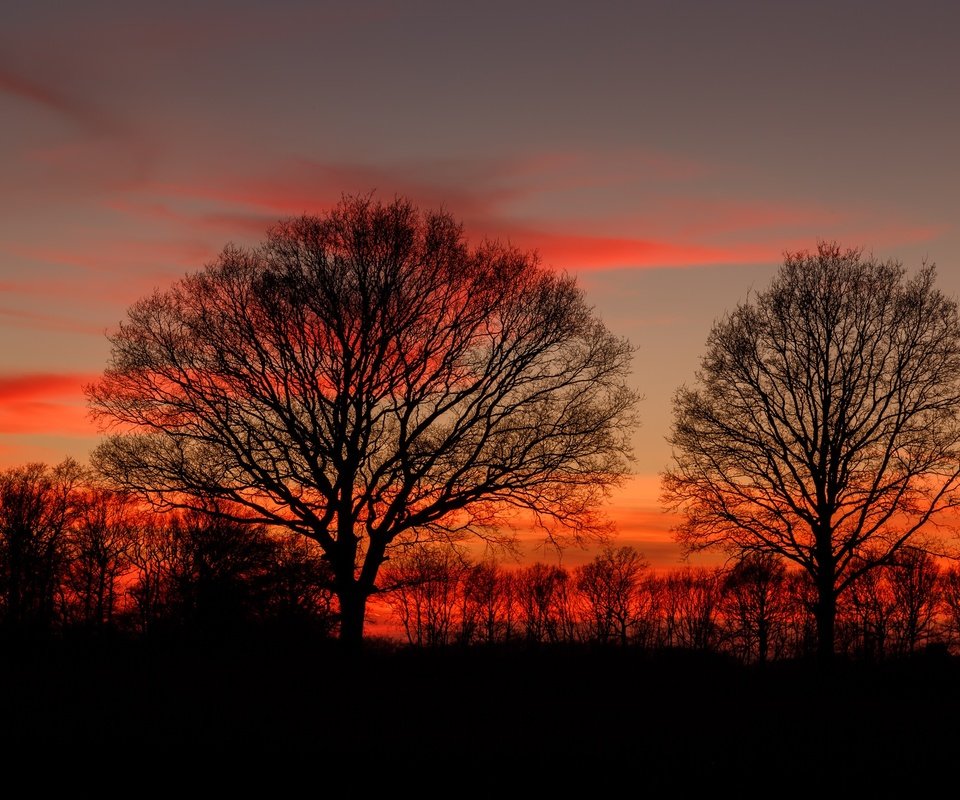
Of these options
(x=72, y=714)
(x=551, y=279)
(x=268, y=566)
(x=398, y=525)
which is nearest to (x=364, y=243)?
(x=551, y=279)

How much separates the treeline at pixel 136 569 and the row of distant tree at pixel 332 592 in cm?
8

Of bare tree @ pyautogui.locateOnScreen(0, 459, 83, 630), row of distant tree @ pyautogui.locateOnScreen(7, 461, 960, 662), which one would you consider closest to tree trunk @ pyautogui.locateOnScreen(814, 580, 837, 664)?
row of distant tree @ pyautogui.locateOnScreen(7, 461, 960, 662)

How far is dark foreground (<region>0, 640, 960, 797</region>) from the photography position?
1284 centimetres

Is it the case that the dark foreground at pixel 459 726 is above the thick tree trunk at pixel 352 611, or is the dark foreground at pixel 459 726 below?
below

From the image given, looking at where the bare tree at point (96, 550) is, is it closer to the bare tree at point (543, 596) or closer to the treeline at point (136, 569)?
the treeline at point (136, 569)

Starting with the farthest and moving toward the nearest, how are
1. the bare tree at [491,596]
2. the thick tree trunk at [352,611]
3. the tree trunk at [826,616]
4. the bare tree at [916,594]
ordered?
the bare tree at [491,596] < the bare tree at [916,594] < the tree trunk at [826,616] < the thick tree trunk at [352,611]

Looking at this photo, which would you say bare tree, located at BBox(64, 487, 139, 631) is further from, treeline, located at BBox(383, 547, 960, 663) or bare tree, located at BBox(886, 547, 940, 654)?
bare tree, located at BBox(886, 547, 940, 654)

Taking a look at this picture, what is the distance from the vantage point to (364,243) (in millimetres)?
28359

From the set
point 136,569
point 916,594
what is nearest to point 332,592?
point 136,569

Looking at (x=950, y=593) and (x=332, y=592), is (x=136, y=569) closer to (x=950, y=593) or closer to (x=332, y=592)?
(x=332, y=592)

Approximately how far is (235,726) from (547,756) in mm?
4989

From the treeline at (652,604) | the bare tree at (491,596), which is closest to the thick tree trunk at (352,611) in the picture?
the treeline at (652,604)

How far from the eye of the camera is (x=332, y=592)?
29.4 metres

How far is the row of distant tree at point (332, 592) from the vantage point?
105ft
